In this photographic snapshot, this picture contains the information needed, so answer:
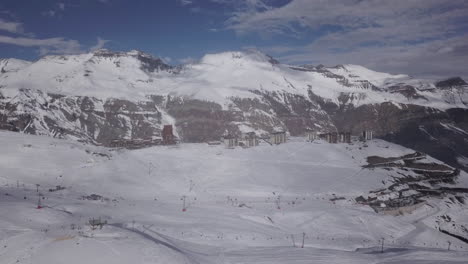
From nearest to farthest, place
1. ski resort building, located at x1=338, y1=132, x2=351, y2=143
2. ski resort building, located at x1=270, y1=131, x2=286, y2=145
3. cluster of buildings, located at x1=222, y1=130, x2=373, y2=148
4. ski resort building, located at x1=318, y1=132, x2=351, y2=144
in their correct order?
1. cluster of buildings, located at x1=222, y1=130, x2=373, y2=148
2. ski resort building, located at x1=270, y1=131, x2=286, y2=145
3. ski resort building, located at x1=318, y1=132, x2=351, y2=144
4. ski resort building, located at x1=338, y1=132, x2=351, y2=143

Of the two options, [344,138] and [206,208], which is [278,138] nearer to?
[344,138]

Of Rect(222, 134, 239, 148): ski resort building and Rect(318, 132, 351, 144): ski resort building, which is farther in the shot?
Rect(318, 132, 351, 144): ski resort building

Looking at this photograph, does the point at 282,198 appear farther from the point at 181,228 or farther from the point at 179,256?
the point at 179,256

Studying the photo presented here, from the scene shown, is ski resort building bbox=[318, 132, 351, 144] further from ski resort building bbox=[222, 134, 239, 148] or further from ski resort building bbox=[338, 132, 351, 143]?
ski resort building bbox=[222, 134, 239, 148]

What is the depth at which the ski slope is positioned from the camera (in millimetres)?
40844

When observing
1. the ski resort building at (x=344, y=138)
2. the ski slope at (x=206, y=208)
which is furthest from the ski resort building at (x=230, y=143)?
the ski resort building at (x=344, y=138)

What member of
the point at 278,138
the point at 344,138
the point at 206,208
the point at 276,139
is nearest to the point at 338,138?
the point at 344,138

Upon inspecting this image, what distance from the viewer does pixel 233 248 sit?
164ft

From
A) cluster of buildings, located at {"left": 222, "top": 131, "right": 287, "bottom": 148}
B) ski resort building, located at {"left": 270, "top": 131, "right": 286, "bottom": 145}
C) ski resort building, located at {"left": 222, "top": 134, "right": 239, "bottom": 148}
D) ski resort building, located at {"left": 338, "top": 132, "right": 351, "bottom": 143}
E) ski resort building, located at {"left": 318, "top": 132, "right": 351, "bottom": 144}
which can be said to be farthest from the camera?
ski resort building, located at {"left": 338, "top": 132, "right": 351, "bottom": 143}

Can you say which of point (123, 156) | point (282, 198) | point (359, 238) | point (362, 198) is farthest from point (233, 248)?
point (123, 156)

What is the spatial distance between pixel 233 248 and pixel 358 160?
107 m

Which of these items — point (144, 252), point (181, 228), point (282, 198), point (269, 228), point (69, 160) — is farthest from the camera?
point (69, 160)

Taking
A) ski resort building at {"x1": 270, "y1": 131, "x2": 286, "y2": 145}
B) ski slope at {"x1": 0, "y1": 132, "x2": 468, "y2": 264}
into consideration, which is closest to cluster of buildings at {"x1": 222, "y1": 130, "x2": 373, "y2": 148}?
ski resort building at {"x1": 270, "y1": 131, "x2": 286, "y2": 145}

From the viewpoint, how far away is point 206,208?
8431cm
